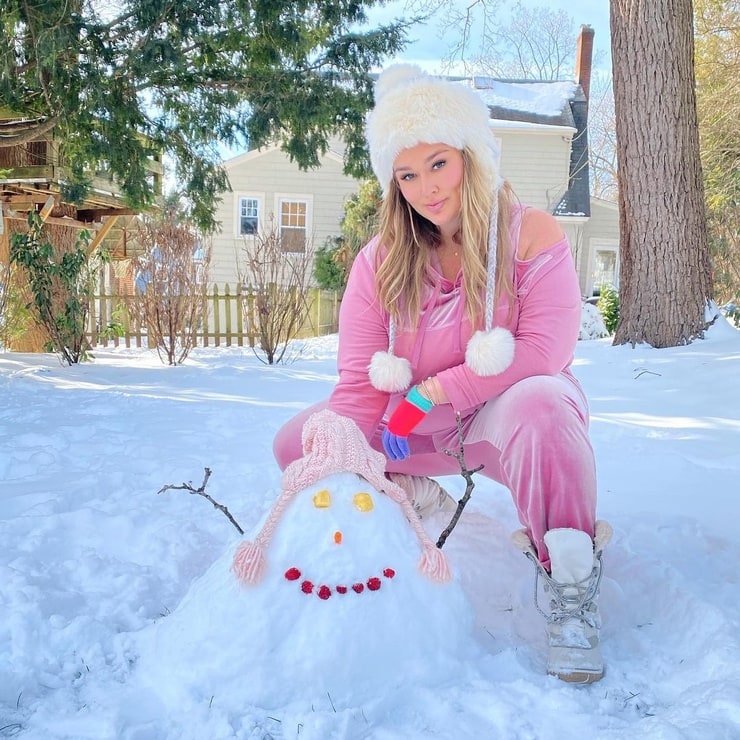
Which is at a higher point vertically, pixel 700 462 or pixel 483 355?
pixel 483 355

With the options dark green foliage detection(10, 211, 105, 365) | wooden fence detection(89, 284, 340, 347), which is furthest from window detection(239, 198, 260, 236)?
dark green foliage detection(10, 211, 105, 365)

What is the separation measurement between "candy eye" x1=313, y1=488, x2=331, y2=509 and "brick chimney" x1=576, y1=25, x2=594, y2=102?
1921cm

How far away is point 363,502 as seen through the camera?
4.85 feet

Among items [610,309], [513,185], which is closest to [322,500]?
[610,309]

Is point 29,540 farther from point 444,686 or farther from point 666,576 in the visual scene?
point 666,576

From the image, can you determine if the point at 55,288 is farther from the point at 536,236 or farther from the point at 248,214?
the point at 248,214

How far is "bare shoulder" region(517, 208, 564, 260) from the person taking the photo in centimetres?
183

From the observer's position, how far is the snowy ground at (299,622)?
4.23ft

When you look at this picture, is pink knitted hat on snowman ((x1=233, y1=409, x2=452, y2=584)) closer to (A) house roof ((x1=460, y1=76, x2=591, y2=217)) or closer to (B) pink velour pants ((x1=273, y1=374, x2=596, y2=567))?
(B) pink velour pants ((x1=273, y1=374, x2=596, y2=567))

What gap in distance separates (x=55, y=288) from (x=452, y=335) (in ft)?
20.4

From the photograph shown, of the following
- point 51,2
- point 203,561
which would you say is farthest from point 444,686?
point 51,2

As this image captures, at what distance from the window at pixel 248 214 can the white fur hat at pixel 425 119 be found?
14.3 meters

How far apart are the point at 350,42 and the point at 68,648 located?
5548 mm

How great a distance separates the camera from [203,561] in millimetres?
2033
